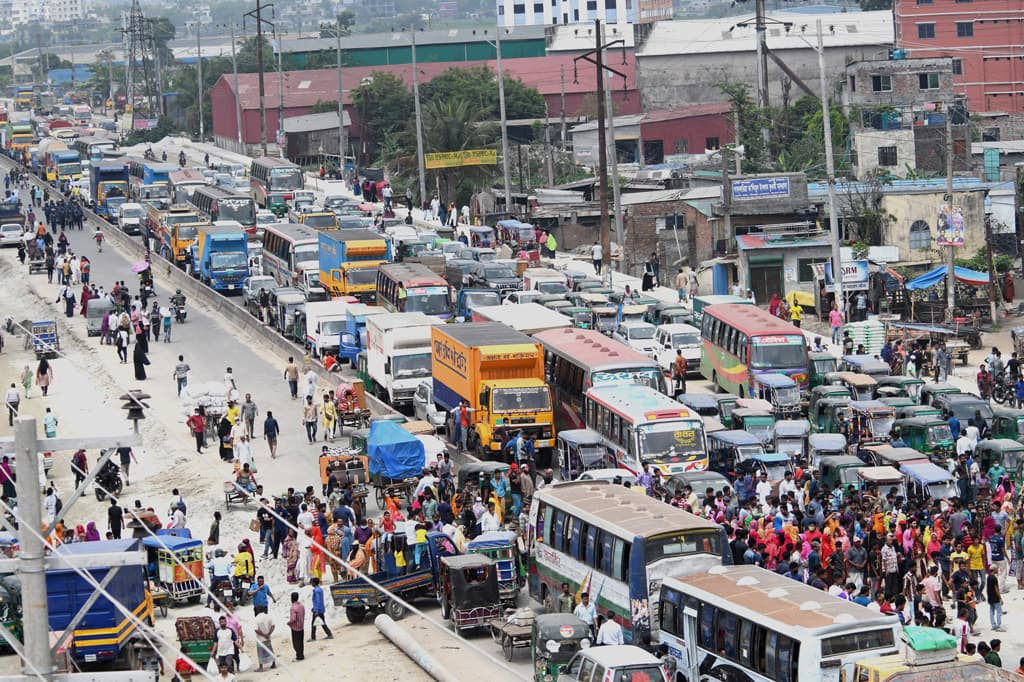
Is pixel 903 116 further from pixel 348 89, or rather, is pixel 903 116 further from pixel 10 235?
pixel 348 89

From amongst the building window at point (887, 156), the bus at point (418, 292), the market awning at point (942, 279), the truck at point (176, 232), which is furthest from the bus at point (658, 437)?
the building window at point (887, 156)

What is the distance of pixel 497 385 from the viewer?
40.1 m

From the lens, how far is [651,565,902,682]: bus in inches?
822

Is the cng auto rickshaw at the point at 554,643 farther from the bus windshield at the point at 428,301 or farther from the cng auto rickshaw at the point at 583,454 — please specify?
the bus windshield at the point at 428,301

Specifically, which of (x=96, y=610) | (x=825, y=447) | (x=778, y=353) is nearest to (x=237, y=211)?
(x=778, y=353)

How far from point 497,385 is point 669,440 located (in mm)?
5883

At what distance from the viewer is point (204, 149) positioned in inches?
5344

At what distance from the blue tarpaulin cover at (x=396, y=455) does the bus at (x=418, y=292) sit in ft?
51.0

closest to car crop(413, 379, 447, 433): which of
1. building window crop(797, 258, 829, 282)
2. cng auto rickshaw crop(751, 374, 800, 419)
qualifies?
cng auto rickshaw crop(751, 374, 800, 419)

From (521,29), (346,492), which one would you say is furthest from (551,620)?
(521,29)

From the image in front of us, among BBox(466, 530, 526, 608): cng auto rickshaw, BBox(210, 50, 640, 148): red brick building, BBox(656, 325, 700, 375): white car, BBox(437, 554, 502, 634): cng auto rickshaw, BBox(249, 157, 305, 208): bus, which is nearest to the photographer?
BBox(437, 554, 502, 634): cng auto rickshaw

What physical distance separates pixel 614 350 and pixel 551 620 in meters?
16.4

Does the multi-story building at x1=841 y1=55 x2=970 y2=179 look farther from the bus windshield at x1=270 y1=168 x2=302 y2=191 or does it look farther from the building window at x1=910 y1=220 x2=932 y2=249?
the bus windshield at x1=270 y1=168 x2=302 y2=191

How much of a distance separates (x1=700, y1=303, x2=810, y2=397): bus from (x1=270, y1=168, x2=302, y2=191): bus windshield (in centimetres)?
5047
